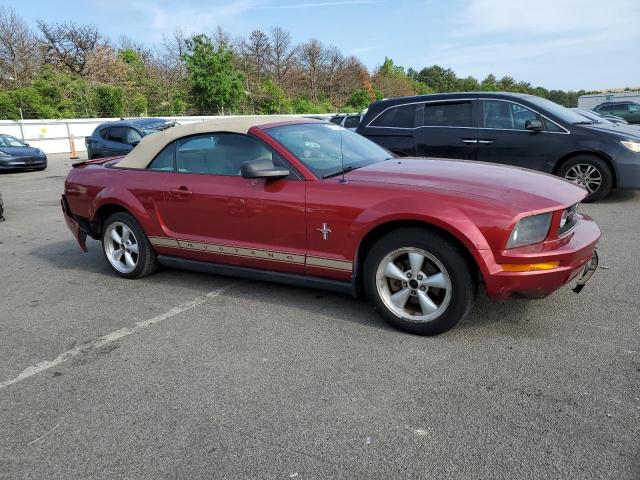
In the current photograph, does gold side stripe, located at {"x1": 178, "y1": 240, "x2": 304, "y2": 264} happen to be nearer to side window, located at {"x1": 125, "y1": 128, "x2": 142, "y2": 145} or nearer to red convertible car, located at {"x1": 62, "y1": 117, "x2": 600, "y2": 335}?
red convertible car, located at {"x1": 62, "y1": 117, "x2": 600, "y2": 335}

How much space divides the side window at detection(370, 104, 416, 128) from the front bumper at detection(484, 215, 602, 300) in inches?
227

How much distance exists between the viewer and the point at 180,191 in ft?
14.8

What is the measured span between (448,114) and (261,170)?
5.56m

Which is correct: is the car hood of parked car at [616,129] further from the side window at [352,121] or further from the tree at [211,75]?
the tree at [211,75]

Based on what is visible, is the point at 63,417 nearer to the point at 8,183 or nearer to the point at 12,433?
the point at 12,433

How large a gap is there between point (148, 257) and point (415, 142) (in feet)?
17.4

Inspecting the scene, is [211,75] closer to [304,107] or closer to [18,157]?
[304,107]

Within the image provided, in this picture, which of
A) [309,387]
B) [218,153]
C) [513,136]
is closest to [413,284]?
[309,387]

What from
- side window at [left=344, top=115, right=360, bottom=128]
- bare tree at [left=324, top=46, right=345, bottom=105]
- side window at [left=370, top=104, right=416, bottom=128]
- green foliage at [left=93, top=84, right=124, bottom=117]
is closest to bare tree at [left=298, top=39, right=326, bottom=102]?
bare tree at [left=324, top=46, right=345, bottom=105]

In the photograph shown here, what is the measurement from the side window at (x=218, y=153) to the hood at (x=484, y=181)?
0.88 metres

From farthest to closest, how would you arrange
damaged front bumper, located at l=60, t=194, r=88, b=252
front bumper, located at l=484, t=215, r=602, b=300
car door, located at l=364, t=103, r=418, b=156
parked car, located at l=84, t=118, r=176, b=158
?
parked car, located at l=84, t=118, r=176, b=158 < car door, located at l=364, t=103, r=418, b=156 < damaged front bumper, located at l=60, t=194, r=88, b=252 < front bumper, located at l=484, t=215, r=602, b=300

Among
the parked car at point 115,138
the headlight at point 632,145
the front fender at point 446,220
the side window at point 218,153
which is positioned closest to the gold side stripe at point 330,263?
the front fender at point 446,220

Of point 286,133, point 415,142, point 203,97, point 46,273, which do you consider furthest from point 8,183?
point 203,97

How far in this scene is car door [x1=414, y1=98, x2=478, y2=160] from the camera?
834cm
